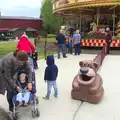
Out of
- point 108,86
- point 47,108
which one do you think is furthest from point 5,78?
point 108,86

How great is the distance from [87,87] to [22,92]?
199cm

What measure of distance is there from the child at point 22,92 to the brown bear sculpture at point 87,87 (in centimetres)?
180

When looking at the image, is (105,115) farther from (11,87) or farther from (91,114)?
(11,87)

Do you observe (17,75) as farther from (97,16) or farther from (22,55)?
(97,16)

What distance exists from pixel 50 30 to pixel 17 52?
63.3m

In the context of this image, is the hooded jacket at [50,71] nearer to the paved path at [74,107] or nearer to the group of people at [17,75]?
the paved path at [74,107]

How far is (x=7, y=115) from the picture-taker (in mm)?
5871

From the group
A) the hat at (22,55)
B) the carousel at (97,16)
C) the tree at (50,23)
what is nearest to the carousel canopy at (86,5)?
the carousel at (97,16)

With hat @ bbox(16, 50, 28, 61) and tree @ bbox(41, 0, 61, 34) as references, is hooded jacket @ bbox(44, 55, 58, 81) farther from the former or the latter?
tree @ bbox(41, 0, 61, 34)

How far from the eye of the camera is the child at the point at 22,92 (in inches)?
224

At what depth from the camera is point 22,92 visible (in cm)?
578

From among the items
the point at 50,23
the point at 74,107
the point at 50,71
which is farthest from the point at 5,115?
the point at 50,23

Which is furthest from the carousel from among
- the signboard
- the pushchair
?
the pushchair

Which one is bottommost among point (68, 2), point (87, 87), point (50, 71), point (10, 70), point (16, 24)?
point (16, 24)
